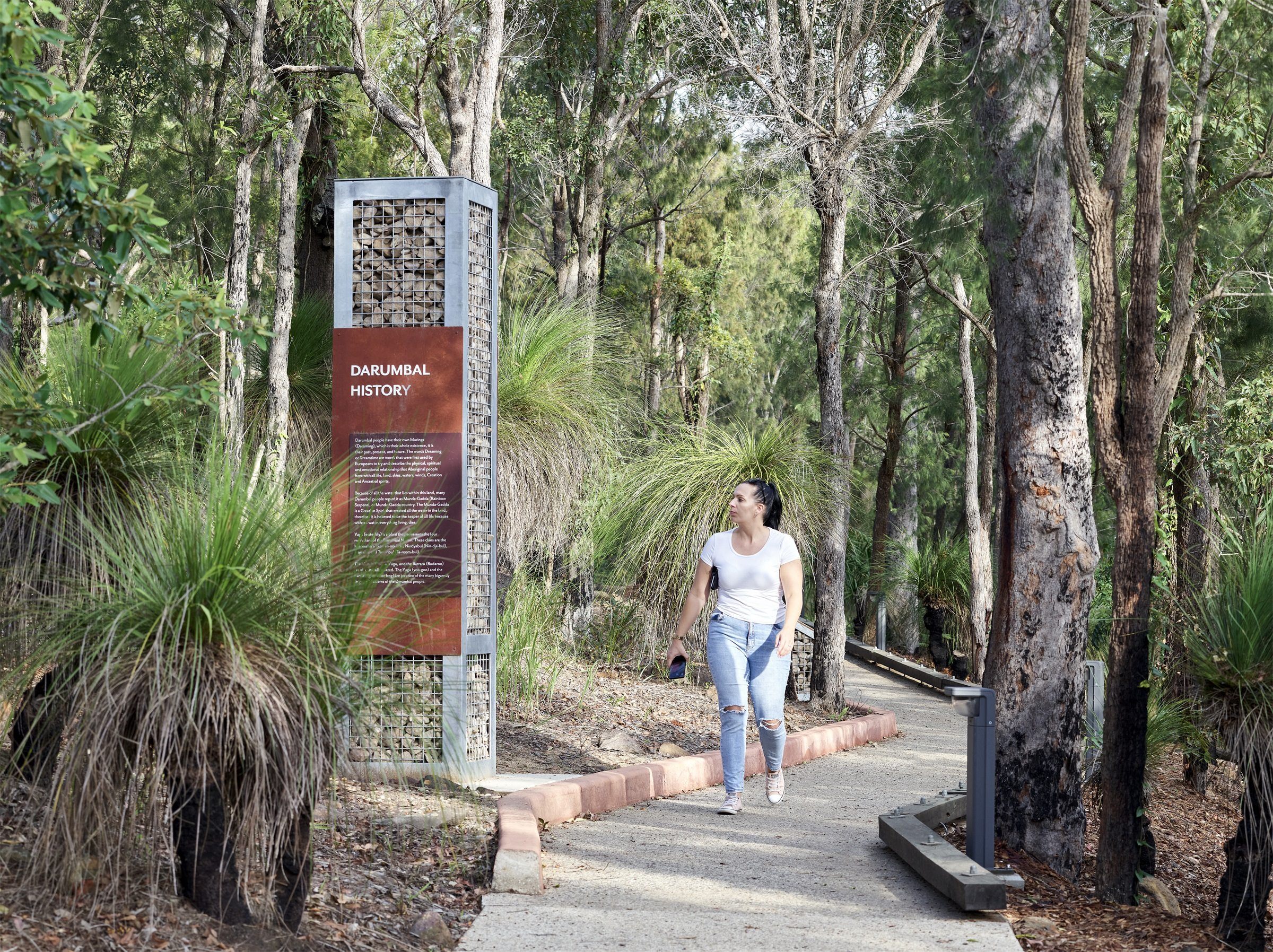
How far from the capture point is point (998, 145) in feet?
21.4

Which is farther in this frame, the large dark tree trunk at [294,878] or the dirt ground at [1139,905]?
the dirt ground at [1139,905]

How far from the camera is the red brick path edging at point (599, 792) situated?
514 cm

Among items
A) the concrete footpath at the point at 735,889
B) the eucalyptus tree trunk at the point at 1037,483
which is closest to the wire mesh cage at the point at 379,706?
the concrete footpath at the point at 735,889

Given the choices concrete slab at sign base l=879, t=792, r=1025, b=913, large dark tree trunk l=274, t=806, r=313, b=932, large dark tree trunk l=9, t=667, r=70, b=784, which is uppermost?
large dark tree trunk l=9, t=667, r=70, b=784

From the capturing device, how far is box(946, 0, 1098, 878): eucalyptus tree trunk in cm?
625

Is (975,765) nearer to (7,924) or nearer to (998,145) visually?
(998,145)

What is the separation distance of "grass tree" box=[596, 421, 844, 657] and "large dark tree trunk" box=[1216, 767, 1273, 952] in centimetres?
577

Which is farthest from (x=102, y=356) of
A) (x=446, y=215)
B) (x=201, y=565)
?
(x=446, y=215)

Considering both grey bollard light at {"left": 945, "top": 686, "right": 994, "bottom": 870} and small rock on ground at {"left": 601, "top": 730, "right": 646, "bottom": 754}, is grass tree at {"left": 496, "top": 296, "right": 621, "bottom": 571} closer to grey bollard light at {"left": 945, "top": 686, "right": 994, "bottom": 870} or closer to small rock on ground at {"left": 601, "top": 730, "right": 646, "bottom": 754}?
small rock on ground at {"left": 601, "top": 730, "right": 646, "bottom": 754}

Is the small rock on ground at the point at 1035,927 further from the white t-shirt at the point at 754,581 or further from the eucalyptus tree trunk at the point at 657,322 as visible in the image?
the eucalyptus tree trunk at the point at 657,322

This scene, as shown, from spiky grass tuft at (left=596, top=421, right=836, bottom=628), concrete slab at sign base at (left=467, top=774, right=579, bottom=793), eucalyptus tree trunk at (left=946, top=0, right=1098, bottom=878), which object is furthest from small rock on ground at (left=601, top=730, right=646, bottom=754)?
eucalyptus tree trunk at (left=946, top=0, right=1098, bottom=878)

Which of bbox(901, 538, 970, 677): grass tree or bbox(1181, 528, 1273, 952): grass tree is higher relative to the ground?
bbox(1181, 528, 1273, 952): grass tree

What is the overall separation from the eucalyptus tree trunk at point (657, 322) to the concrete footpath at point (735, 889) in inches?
488

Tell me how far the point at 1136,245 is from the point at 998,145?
35.8 inches
